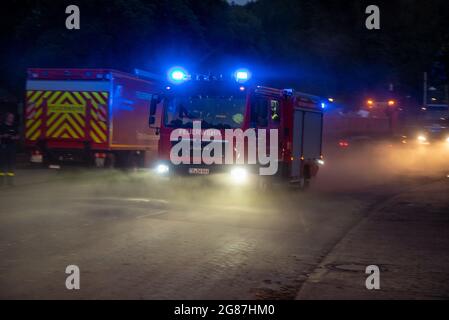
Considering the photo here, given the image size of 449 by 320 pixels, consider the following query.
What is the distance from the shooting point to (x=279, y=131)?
55.0ft

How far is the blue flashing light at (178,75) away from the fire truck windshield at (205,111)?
1.61 feet

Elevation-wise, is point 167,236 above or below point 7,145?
below

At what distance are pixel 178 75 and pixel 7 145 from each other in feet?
16.1

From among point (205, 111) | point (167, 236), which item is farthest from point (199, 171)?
point (167, 236)

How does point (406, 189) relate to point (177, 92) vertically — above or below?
below

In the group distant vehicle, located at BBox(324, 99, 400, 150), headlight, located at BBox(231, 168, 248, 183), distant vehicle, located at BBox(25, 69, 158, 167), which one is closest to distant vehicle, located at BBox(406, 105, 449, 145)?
distant vehicle, located at BBox(324, 99, 400, 150)

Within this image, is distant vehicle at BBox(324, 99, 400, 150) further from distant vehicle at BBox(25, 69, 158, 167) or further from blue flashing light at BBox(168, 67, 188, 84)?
blue flashing light at BBox(168, 67, 188, 84)

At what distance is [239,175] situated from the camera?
1534cm

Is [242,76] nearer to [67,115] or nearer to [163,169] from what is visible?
[163,169]

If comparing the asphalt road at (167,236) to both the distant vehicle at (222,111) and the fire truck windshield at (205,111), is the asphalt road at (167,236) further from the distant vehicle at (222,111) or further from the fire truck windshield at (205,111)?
the fire truck windshield at (205,111)

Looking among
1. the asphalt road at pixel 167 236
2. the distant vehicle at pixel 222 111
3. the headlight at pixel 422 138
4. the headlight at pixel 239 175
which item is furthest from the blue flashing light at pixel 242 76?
the headlight at pixel 422 138
